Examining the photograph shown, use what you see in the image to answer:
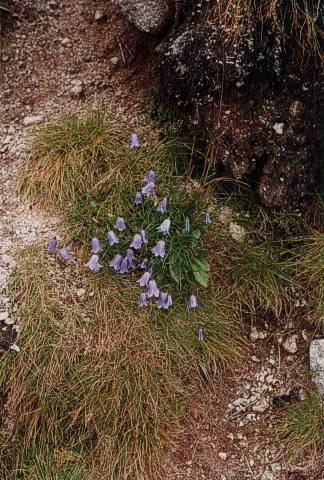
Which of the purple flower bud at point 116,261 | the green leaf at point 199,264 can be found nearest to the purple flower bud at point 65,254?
the purple flower bud at point 116,261

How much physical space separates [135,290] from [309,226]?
1.27 meters

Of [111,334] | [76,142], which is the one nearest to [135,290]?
[111,334]

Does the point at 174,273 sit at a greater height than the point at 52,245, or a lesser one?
lesser

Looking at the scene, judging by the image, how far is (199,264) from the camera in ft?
9.93

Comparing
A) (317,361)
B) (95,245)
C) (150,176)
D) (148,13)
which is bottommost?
(317,361)

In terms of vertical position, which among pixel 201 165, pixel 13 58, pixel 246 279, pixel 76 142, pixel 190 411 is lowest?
pixel 190 411

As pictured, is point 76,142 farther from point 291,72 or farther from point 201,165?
point 291,72

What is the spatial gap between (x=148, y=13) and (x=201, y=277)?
6.43 feet

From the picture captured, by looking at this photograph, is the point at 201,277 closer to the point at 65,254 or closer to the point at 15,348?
the point at 65,254

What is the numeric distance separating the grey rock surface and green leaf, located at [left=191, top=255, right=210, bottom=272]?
92 cm

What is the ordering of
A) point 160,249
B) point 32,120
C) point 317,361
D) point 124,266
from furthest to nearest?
point 32,120 → point 317,361 → point 124,266 → point 160,249

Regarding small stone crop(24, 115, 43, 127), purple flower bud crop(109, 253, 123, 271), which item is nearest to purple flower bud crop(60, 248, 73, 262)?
purple flower bud crop(109, 253, 123, 271)

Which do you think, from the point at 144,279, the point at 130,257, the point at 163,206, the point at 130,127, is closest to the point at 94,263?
the point at 130,257

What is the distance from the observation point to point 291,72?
9.75 feet
